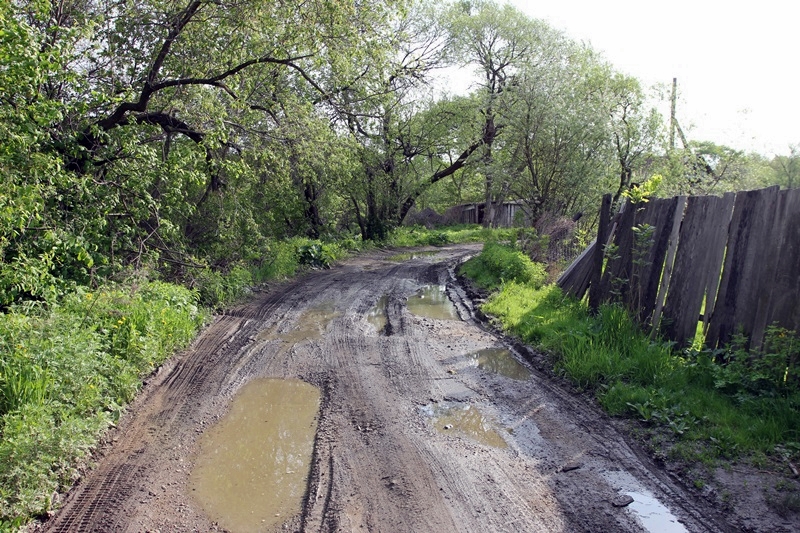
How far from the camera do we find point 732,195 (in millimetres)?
5523

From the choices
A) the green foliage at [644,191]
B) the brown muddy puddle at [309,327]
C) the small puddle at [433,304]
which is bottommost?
the brown muddy puddle at [309,327]

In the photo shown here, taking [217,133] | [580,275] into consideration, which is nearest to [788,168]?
[580,275]

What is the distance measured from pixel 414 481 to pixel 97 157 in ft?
22.7

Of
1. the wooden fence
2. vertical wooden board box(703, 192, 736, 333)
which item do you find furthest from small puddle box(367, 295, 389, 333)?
vertical wooden board box(703, 192, 736, 333)

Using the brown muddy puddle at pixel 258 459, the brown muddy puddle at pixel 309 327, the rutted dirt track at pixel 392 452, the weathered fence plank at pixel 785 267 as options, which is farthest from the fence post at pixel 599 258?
the brown muddy puddle at pixel 258 459

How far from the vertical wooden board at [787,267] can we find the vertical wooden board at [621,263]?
2.01m

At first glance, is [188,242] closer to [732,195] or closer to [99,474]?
[99,474]

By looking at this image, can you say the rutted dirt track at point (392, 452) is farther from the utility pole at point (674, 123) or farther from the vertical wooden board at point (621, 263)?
the utility pole at point (674, 123)

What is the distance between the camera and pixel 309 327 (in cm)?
862

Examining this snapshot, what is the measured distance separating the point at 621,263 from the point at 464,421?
3.62 m

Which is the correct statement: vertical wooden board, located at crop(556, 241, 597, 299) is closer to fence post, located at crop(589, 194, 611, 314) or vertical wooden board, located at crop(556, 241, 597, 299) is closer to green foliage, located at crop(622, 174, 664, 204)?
fence post, located at crop(589, 194, 611, 314)

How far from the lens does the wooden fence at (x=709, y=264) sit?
496cm

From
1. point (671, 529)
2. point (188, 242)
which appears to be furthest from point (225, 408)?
point (188, 242)

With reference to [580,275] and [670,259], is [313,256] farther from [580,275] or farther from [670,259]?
[670,259]
